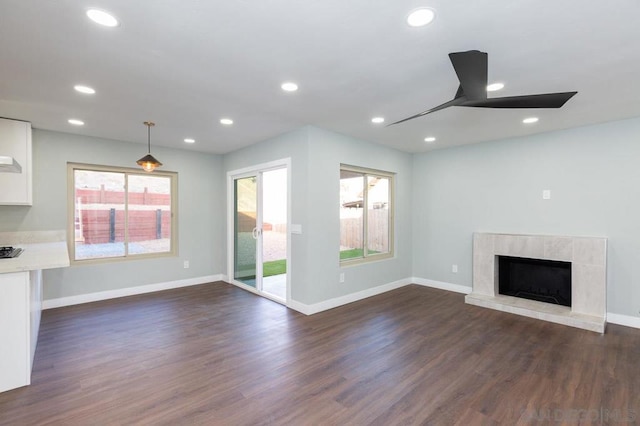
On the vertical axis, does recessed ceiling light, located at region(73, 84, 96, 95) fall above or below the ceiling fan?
above

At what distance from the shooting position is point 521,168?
4.55 metres

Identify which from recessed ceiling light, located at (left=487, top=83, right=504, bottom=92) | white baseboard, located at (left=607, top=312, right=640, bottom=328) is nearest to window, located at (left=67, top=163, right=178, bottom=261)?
recessed ceiling light, located at (left=487, top=83, right=504, bottom=92)

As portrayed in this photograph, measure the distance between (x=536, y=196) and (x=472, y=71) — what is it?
3189 millimetres

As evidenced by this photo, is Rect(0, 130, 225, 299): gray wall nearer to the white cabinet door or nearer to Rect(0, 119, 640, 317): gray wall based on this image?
Rect(0, 119, 640, 317): gray wall

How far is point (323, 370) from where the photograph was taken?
2.66 m

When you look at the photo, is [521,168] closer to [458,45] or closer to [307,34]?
[458,45]

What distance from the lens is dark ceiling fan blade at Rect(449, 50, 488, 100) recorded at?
6.87 ft

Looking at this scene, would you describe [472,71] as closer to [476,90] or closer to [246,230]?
[476,90]

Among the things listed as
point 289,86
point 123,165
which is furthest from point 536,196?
point 123,165

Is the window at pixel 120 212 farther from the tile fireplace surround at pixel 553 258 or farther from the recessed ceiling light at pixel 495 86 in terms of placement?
the tile fireplace surround at pixel 553 258

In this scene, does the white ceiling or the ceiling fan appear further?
the ceiling fan

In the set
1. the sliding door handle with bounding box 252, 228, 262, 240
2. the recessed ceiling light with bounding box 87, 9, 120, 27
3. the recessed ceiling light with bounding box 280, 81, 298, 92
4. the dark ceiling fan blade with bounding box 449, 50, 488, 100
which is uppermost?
the recessed ceiling light with bounding box 280, 81, 298, 92

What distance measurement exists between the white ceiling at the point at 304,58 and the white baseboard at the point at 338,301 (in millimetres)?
2493

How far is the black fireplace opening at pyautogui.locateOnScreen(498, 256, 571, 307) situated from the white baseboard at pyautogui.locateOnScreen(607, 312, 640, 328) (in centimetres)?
43
